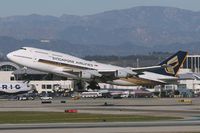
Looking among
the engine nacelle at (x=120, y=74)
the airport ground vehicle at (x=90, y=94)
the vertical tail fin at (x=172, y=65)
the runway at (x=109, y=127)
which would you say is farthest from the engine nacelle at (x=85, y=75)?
the runway at (x=109, y=127)

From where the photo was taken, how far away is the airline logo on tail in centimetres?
13955

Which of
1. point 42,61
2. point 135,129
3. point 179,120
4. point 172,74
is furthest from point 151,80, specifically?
point 135,129

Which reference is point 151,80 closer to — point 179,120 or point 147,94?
point 147,94

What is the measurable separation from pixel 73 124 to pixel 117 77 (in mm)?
58413

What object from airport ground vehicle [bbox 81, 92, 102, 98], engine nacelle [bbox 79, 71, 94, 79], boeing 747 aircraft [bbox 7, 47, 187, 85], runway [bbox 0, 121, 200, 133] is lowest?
runway [bbox 0, 121, 200, 133]

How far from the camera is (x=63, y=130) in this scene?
2244 inches

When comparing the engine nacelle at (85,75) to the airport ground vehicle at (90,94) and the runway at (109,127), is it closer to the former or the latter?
the airport ground vehicle at (90,94)

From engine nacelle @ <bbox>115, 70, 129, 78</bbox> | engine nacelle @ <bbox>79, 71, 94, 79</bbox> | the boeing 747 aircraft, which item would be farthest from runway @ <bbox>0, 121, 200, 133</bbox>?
engine nacelle @ <bbox>115, 70, 129, 78</bbox>

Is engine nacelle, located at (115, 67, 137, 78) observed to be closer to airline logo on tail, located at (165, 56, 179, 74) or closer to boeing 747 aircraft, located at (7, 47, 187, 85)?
boeing 747 aircraft, located at (7, 47, 187, 85)

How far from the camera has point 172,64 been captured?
141 meters

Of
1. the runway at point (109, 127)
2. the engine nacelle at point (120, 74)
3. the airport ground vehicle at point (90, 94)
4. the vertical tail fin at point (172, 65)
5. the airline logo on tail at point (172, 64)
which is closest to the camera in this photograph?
the runway at point (109, 127)

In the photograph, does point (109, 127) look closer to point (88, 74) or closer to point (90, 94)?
point (88, 74)

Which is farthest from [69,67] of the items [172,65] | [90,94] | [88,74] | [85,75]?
[90,94]

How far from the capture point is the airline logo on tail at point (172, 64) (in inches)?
5494
